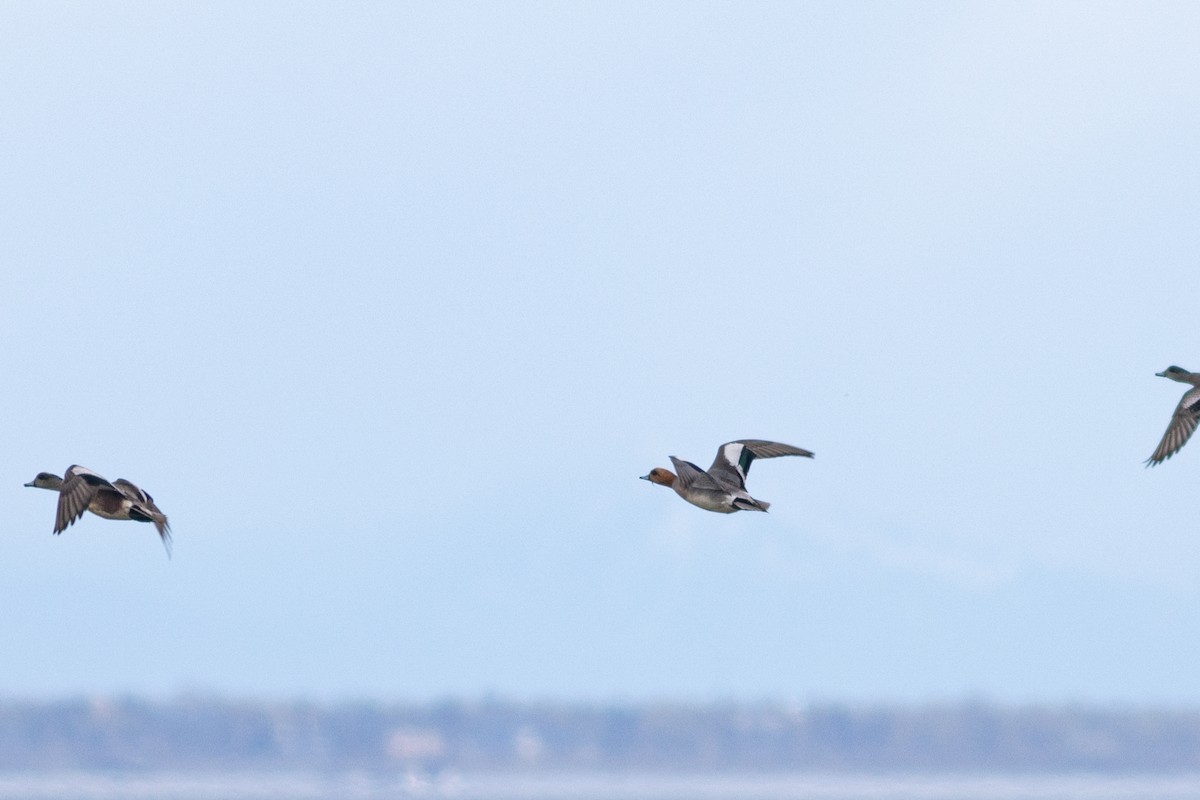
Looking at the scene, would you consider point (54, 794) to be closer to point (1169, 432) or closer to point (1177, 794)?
point (1177, 794)

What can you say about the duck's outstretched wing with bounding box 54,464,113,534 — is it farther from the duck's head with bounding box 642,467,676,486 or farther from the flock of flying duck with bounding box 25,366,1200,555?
the duck's head with bounding box 642,467,676,486

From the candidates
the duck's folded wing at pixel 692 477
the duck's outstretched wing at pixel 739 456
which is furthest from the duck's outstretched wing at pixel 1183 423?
the duck's folded wing at pixel 692 477

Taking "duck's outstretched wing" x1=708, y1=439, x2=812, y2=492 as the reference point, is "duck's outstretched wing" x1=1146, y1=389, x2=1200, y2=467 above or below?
above

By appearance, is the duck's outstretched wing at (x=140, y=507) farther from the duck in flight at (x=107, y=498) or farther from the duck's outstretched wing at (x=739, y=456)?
the duck's outstretched wing at (x=739, y=456)

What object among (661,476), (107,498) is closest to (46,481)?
(107,498)

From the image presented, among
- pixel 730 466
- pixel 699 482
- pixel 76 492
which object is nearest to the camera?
pixel 76 492

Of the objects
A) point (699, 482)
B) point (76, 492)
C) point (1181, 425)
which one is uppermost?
point (1181, 425)

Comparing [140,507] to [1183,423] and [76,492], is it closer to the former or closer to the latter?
[76,492]

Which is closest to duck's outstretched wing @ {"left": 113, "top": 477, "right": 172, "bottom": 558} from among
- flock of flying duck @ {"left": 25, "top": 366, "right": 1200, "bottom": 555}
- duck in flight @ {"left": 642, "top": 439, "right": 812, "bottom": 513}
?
flock of flying duck @ {"left": 25, "top": 366, "right": 1200, "bottom": 555}

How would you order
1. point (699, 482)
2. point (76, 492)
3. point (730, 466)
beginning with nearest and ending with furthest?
point (76, 492) < point (699, 482) < point (730, 466)

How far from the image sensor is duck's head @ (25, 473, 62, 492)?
82.6 ft

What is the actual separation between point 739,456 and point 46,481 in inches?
340

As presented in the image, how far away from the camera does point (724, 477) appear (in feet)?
77.5

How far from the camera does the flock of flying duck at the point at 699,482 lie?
2142 centimetres
